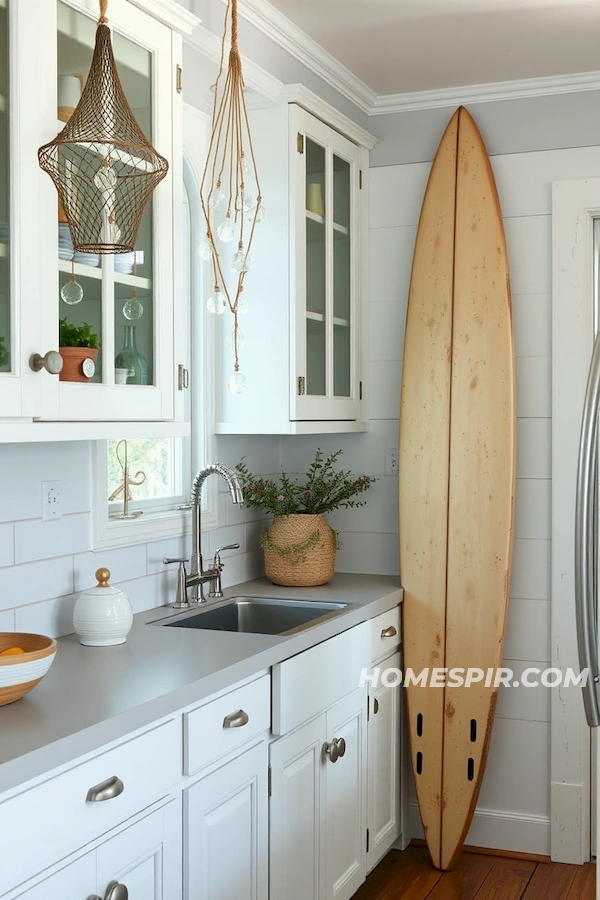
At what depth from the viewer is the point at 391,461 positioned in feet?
11.9

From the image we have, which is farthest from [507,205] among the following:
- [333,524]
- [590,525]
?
[590,525]

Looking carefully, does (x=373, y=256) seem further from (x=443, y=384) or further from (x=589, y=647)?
(x=589, y=647)

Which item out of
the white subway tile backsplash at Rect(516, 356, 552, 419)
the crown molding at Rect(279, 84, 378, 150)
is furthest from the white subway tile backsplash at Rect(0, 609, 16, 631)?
the white subway tile backsplash at Rect(516, 356, 552, 419)

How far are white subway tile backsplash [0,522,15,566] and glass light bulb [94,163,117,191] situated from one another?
2.51ft

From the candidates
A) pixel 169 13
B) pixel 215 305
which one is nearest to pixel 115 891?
pixel 215 305

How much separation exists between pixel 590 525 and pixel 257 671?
825mm

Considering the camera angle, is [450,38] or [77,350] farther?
[450,38]

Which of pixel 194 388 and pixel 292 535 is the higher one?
pixel 194 388

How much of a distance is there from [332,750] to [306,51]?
6.81 ft

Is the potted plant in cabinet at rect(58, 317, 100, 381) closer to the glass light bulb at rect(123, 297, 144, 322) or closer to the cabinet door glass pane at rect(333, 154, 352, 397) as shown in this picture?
the glass light bulb at rect(123, 297, 144, 322)

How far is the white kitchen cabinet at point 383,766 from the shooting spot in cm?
304

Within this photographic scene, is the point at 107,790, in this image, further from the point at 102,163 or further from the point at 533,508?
the point at 533,508

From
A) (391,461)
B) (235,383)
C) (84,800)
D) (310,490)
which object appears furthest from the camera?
(391,461)

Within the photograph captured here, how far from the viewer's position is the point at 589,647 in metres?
1.79
